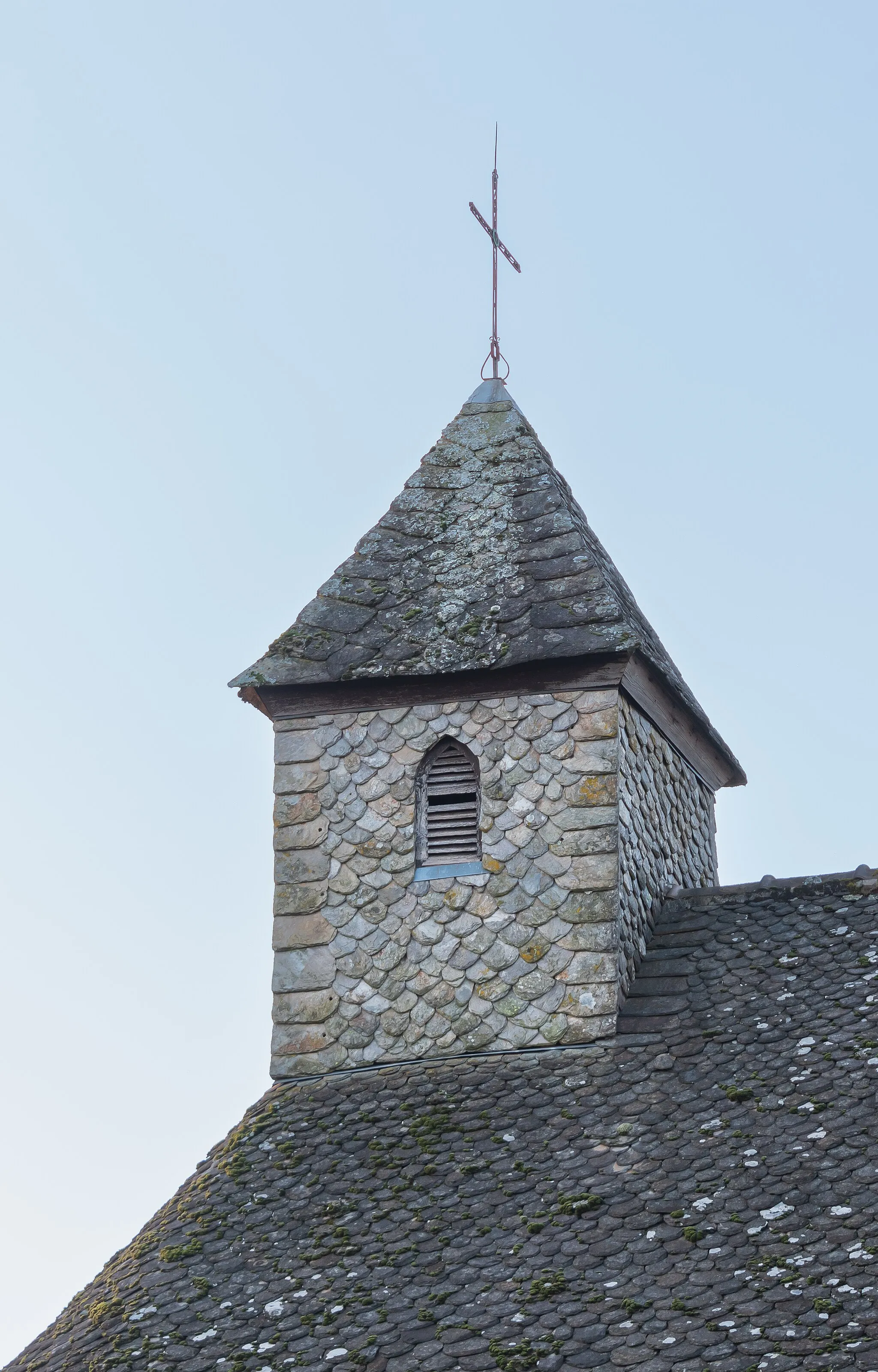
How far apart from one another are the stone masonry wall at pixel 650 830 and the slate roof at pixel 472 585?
46cm

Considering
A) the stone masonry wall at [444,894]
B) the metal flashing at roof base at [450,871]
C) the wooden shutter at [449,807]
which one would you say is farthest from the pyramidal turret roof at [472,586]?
the metal flashing at roof base at [450,871]

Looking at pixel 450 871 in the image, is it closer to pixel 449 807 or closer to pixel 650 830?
pixel 449 807

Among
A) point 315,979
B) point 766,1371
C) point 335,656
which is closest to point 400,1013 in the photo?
point 315,979

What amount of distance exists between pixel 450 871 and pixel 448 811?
0.39m

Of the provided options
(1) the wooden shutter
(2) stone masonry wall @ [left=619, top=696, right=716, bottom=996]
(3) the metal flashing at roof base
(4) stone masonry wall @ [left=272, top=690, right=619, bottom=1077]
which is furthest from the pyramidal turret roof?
(3) the metal flashing at roof base

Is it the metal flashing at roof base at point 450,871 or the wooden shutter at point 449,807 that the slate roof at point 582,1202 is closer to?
the metal flashing at roof base at point 450,871

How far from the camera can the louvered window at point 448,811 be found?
12883 millimetres

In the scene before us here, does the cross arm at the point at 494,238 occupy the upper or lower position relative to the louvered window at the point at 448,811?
upper

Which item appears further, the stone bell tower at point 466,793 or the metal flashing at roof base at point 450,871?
the metal flashing at roof base at point 450,871

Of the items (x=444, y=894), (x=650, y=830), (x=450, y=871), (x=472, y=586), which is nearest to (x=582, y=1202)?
(x=444, y=894)

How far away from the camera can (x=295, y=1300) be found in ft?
34.6

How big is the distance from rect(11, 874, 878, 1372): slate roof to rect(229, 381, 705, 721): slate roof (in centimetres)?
192

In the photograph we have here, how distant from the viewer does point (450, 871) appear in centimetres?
1282

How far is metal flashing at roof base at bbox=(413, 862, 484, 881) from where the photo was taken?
12.8 metres
